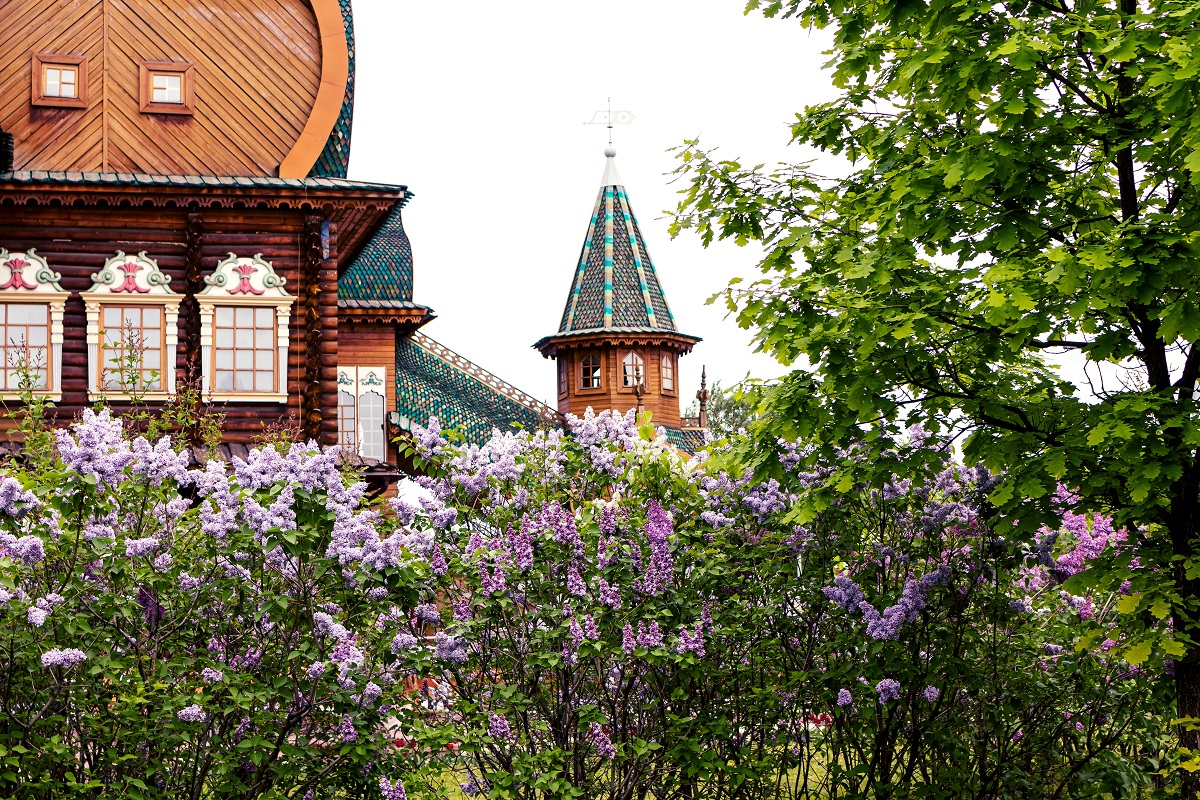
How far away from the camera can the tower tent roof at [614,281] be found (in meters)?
39.5

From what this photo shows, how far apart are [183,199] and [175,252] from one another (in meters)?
0.83

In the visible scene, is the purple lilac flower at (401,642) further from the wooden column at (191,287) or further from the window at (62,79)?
the window at (62,79)

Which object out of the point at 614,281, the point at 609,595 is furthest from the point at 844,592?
the point at 614,281

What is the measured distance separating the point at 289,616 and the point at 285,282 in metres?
12.0

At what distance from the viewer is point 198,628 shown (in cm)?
804

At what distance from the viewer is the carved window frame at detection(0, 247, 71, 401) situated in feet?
61.1

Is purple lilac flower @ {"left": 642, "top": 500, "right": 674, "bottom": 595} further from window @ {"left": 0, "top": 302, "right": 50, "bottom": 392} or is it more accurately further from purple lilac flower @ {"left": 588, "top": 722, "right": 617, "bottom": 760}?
window @ {"left": 0, "top": 302, "right": 50, "bottom": 392}

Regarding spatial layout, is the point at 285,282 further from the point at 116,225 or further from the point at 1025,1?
the point at 1025,1

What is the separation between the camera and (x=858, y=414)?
8.07 m

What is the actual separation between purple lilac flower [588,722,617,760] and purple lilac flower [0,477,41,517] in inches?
144

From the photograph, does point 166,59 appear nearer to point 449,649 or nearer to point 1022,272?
point 449,649

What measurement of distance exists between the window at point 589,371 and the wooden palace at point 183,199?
1916 cm

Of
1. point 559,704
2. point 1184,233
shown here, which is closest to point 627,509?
point 559,704

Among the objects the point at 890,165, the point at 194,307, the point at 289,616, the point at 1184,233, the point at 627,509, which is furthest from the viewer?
the point at 194,307
